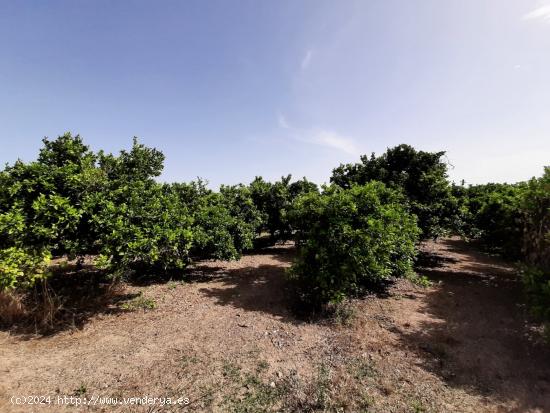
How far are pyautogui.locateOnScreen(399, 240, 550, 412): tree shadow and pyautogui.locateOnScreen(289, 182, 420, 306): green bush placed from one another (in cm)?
225

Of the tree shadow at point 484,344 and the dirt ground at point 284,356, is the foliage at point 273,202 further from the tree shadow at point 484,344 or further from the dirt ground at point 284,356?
the tree shadow at point 484,344

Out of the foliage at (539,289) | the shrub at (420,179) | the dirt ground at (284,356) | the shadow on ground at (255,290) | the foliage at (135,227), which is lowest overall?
the dirt ground at (284,356)

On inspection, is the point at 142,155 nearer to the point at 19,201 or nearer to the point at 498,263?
the point at 19,201

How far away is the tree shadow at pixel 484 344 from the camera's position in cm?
646

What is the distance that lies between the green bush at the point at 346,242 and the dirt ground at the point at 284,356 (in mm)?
1378

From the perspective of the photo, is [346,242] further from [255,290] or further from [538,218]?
[538,218]

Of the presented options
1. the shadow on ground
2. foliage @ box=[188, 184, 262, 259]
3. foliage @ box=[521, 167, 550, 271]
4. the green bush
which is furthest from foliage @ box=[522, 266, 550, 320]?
foliage @ box=[188, 184, 262, 259]

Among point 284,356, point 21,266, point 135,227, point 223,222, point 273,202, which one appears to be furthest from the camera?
point 273,202

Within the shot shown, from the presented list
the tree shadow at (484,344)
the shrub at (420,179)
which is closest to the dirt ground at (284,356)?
the tree shadow at (484,344)

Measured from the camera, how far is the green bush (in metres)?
A: 9.38

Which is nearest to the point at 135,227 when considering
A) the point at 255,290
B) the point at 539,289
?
the point at 255,290

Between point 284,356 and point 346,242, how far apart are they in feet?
13.3

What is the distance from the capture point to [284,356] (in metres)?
7.47

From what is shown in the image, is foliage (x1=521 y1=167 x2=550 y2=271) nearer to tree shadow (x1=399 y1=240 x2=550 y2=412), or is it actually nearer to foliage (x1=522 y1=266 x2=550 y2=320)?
foliage (x1=522 y1=266 x2=550 y2=320)
